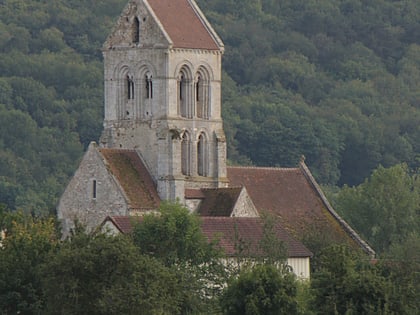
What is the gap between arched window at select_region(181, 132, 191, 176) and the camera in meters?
83.1

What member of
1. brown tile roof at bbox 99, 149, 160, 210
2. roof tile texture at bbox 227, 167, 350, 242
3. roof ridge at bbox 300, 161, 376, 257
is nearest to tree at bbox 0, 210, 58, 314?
brown tile roof at bbox 99, 149, 160, 210

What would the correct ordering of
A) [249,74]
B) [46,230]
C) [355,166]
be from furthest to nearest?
[249,74] → [355,166] → [46,230]

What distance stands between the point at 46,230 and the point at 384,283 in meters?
13.6

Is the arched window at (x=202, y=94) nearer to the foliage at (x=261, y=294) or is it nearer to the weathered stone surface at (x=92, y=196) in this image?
the weathered stone surface at (x=92, y=196)

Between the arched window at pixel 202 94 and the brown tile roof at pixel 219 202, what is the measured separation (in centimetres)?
321

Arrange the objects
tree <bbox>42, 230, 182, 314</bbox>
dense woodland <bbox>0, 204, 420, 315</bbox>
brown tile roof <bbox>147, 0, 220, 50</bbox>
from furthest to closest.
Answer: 1. brown tile roof <bbox>147, 0, 220, 50</bbox>
2. dense woodland <bbox>0, 204, 420, 315</bbox>
3. tree <bbox>42, 230, 182, 314</bbox>

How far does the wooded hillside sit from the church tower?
121 ft

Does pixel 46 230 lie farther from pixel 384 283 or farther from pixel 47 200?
pixel 47 200

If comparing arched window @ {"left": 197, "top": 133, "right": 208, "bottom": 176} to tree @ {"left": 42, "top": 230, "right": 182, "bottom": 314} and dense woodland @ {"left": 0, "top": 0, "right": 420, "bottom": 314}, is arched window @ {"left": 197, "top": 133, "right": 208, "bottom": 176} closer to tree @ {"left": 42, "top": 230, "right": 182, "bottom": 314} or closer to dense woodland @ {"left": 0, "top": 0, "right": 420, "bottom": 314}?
tree @ {"left": 42, "top": 230, "right": 182, "bottom": 314}

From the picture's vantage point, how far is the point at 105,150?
81438 millimetres

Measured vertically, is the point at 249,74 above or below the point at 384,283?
above

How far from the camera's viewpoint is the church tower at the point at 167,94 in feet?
270

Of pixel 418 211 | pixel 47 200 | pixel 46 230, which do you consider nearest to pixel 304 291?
pixel 46 230

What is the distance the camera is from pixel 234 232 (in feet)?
242
